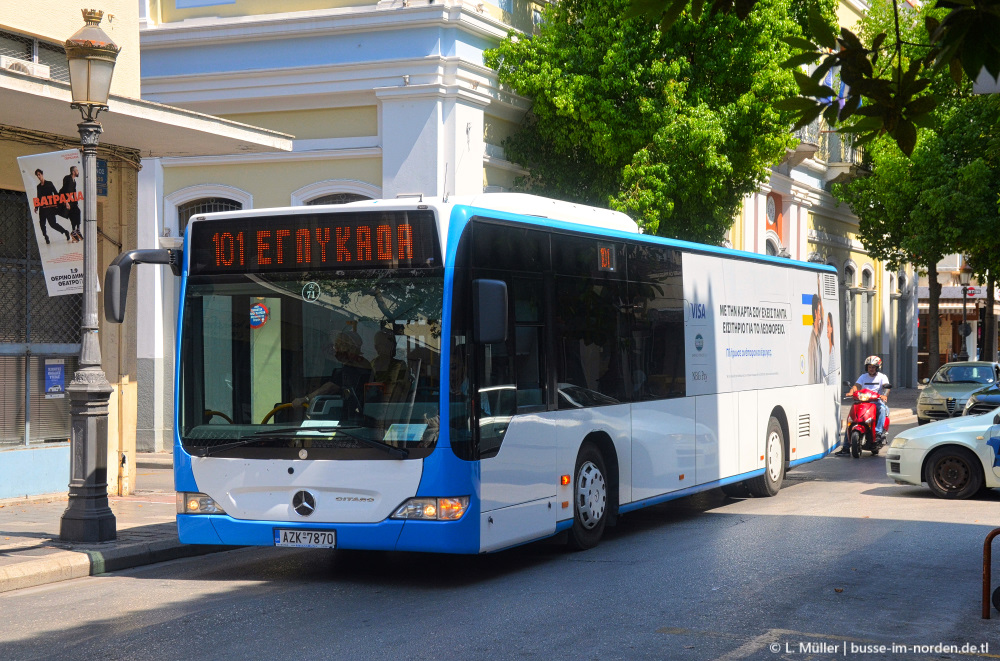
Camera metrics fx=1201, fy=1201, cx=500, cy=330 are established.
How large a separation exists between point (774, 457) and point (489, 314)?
7.28 meters

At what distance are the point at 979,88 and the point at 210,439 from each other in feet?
27.6

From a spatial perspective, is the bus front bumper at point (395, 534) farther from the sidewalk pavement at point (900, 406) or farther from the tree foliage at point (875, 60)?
the sidewalk pavement at point (900, 406)

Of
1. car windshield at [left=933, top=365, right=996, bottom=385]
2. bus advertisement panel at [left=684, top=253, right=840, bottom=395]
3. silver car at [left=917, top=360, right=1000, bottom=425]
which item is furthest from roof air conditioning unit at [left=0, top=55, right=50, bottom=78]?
car windshield at [left=933, top=365, right=996, bottom=385]

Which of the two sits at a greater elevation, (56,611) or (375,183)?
(375,183)

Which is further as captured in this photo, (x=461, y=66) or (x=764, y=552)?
(x=461, y=66)

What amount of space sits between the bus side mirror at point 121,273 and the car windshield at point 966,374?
2042 centimetres

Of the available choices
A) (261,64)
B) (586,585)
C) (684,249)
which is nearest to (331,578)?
(586,585)

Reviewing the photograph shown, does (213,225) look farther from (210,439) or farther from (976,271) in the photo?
(976,271)

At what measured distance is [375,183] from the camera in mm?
19500

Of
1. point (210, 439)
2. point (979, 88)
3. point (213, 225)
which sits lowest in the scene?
point (210, 439)

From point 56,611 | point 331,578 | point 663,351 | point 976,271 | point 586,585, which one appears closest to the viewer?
point 56,611

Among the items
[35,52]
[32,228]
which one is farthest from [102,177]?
[35,52]

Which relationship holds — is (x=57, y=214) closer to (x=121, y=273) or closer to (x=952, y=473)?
(x=121, y=273)

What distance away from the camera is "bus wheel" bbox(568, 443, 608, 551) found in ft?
33.5
